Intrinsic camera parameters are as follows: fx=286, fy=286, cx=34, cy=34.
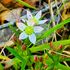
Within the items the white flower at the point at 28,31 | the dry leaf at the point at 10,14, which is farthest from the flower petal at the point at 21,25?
the dry leaf at the point at 10,14

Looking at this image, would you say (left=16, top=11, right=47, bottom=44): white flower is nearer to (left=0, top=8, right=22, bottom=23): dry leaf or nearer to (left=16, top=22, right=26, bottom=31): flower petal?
(left=16, top=22, right=26, bottom=31): flower petal

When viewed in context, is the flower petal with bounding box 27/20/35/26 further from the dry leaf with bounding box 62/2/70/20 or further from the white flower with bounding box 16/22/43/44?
the dry leaf with bounding box 62/2/70/20

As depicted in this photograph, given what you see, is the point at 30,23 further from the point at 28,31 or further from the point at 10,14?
the point at 10,14

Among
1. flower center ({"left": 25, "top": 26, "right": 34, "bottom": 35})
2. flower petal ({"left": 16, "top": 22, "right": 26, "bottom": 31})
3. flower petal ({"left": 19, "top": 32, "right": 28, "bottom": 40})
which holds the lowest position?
flower petal ({"left": 19, "top": 32, "right": 28, "bottom": 40})

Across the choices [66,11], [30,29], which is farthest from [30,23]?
[66,11]

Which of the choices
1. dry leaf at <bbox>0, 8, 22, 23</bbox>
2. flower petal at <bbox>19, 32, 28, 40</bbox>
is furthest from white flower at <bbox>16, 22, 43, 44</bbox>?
dry leaf at <bbox>0, 8, 22, 23</bbox>

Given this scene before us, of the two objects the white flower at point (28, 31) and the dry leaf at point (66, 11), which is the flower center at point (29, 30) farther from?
the dry leaf at point (66, 11)

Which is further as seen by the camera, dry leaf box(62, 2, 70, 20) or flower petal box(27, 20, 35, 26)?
dry leaf box(62, 2, 70, 20)

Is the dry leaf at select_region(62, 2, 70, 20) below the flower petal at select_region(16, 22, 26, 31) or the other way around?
below

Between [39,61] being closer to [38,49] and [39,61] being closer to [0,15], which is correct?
[38,49]

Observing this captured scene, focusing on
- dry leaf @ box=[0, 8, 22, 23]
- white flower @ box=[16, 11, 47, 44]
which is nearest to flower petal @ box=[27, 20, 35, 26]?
white flower @ box=[16, 11, 47, 44]
